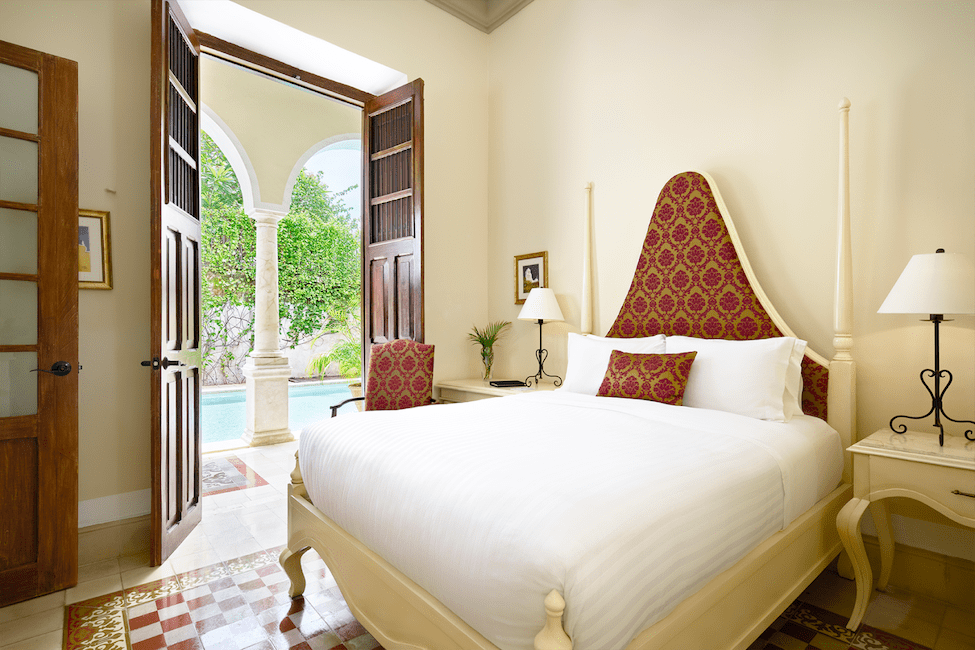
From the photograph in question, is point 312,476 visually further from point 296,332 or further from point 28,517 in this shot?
point 296,332

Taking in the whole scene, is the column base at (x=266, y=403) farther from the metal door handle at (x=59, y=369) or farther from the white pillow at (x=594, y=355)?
the white pillow at (x=594, y=355)

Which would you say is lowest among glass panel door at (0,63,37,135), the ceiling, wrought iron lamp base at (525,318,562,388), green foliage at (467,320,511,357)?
wrought iron lamp base at (525,318,562,388)

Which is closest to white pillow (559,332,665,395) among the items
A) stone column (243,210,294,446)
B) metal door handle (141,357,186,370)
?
metal door handle (141,357,186,370)

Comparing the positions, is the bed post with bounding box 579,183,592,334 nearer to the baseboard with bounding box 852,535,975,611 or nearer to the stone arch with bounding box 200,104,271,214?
the baseboard with bounding box 852,535,975,611

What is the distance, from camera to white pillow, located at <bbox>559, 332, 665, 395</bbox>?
9.27ft

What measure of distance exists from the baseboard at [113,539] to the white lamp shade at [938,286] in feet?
11.8

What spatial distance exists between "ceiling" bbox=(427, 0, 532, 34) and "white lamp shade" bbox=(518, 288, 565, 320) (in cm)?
241

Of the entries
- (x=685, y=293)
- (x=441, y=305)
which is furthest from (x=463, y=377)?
(x=685, y=293)

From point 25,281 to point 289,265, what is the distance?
27.0 ft

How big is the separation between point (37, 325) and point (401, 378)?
1894 mm

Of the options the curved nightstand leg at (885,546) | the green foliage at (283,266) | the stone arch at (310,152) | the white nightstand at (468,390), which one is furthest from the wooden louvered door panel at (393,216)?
the green foliage at (283,266)

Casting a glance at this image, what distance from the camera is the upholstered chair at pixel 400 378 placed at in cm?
344

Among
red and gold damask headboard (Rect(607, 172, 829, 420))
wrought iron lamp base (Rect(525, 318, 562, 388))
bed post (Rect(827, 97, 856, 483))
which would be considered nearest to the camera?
bed post (Rect(827, 97, 856, 483))

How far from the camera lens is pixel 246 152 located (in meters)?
4.85
